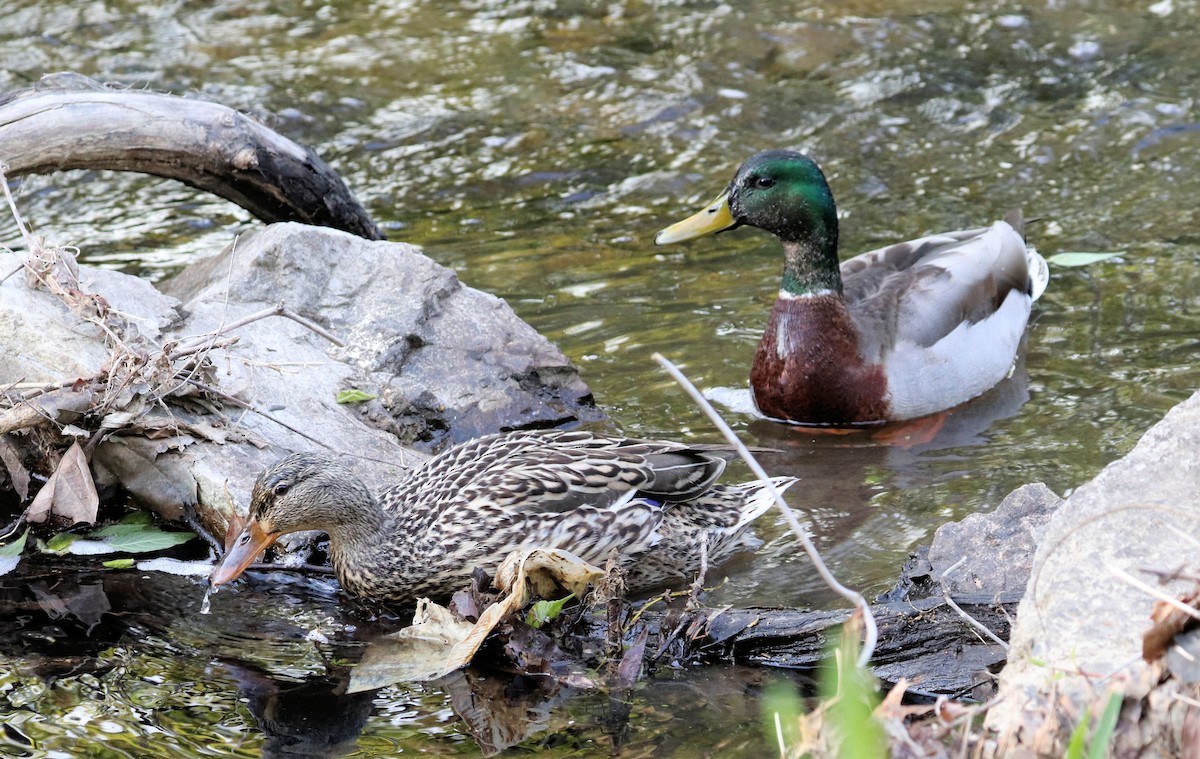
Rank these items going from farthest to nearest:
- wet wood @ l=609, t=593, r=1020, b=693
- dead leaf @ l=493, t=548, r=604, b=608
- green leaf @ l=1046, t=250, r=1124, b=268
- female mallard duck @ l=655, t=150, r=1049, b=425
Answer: green leaf @ l=1046, t=250, r=1124, b=268 < female mallard duck @ l=655, t=150, r=1049, b=425 < dead leaf @ l=493, t=548, r=604, b=608 < wet wood @ l=609, t=593, r=1020, b=693

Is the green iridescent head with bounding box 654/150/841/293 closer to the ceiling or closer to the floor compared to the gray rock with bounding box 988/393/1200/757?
closer to the floor

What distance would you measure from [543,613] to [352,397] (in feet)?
6.15

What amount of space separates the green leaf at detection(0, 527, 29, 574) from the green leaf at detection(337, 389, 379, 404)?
1.37 meters

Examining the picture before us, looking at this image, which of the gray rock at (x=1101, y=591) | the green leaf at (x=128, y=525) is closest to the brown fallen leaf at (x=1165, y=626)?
the gray rock at (x=1101, y=591)

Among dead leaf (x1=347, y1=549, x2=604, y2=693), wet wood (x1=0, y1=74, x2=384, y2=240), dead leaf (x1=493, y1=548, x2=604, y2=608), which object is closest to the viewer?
dead leaf (x1=347, y1=549, x2=604, y2=693)

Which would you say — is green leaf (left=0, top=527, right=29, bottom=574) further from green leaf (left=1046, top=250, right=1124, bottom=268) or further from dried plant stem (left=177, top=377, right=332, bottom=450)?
green leaf (left=1046, top=250, right=1124, bottom=268)

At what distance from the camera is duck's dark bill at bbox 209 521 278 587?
15.3 feet


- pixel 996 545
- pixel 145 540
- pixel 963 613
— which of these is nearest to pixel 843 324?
pixel 996 545

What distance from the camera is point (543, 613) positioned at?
178 inches

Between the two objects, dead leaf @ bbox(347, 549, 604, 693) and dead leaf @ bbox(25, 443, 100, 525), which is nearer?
dead leaf @ bbox(347, 549, 604, 693)

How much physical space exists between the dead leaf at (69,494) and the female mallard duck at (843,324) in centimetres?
296

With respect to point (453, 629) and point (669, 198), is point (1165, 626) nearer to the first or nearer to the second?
point (453, 629)

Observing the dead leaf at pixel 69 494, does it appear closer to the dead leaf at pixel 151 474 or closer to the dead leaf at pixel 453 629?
the dead leaf at pixel 151 474

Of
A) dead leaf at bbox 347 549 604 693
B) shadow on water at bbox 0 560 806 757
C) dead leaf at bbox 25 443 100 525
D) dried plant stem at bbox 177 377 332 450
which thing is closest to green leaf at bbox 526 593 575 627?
dead leaf at bbox 347 549 604 693
